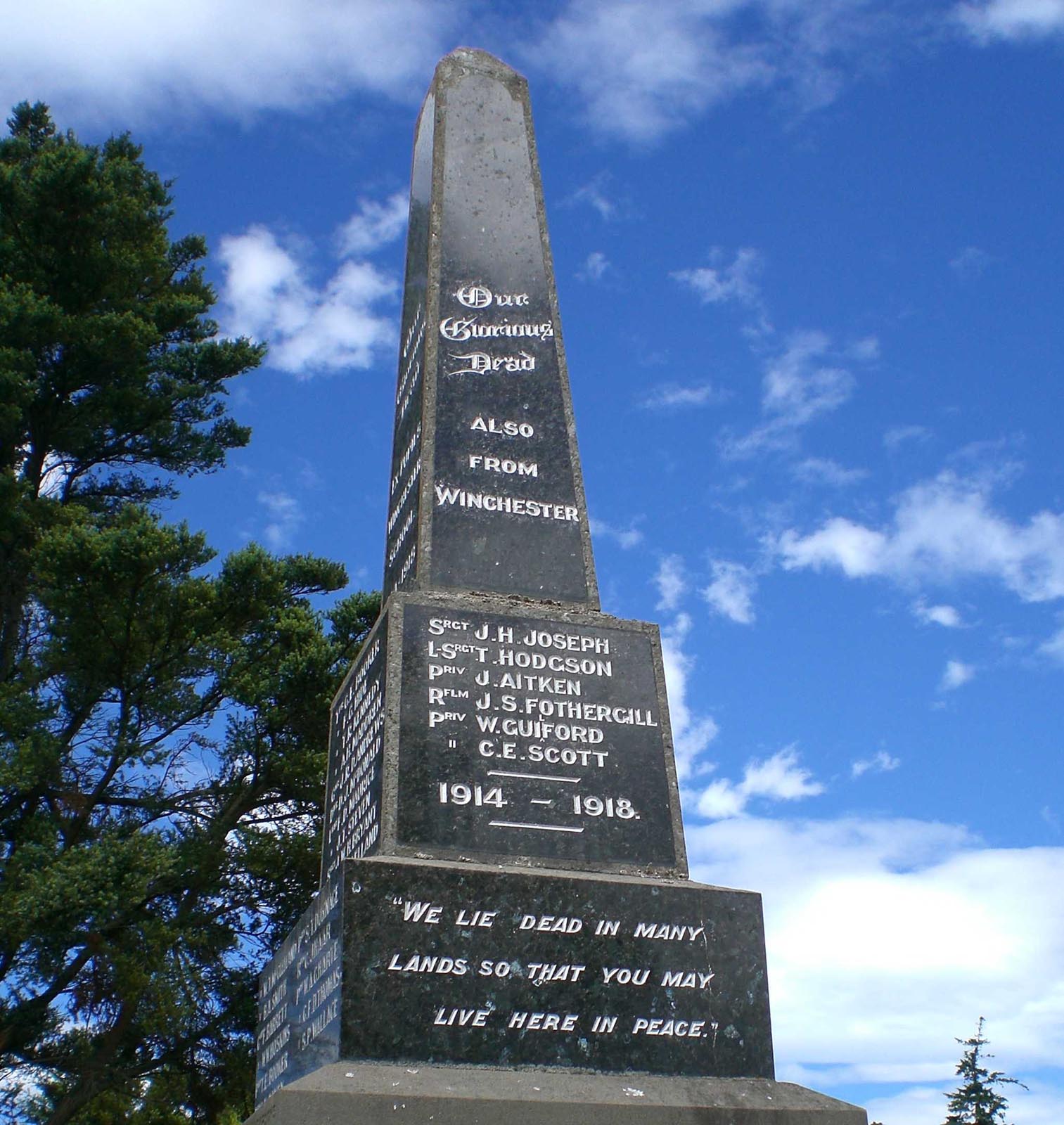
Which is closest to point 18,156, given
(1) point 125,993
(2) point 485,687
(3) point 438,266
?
(1) point 125,993

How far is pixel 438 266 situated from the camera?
7379mm

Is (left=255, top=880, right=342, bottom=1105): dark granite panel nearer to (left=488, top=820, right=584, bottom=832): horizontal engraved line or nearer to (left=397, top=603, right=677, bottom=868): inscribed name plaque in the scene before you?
(left=397, top=603, right=677, bottom=868): inscribed name plaque

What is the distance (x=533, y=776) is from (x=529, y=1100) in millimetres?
1491

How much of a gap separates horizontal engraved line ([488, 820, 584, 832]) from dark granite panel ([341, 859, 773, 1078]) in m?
0.36

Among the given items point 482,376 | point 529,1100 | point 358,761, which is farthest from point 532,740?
point 482,376

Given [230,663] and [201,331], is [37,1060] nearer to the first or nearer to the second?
[230,663]

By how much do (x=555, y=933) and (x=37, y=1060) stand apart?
33.7ft

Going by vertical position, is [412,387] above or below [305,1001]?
above

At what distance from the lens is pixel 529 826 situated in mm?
5410

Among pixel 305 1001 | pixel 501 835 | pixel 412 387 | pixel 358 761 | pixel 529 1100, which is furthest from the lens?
pixel 412 387

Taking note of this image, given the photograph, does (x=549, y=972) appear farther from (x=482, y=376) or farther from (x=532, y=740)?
(x=482, y=376)

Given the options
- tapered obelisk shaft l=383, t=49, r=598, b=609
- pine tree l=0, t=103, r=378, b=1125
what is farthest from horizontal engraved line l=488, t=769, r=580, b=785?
pine tree l=0, t=103, r=378, b=1125

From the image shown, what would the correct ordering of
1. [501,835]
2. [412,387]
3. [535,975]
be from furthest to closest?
1. [412,387]
2. [501,835]
3. [535,975]

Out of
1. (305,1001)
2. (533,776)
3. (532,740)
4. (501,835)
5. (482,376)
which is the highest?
(482,376)
